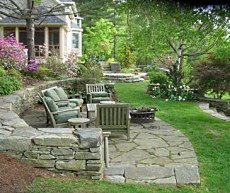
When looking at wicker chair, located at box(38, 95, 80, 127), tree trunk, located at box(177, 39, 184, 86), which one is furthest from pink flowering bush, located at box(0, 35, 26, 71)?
tree trunk, located at box(177, 39, 184, 86)

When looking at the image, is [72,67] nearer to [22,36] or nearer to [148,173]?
[22,36]

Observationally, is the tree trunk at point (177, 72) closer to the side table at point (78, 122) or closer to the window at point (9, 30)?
the side table at point (78, 122)

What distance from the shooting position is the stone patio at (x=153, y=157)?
5.05 meters

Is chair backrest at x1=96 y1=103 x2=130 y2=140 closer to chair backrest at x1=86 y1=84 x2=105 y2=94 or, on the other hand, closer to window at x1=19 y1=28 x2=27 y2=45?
chair backrest at x1=86 y1=84 x2=105 y2=94

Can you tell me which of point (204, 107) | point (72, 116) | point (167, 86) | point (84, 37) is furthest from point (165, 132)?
point (84, 37)

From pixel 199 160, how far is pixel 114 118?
78.4 inches

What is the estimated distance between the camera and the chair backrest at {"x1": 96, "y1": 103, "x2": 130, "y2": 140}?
7031 millimetres

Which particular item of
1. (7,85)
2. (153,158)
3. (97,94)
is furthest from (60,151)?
(97,94)

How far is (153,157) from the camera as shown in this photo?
19.8 ft

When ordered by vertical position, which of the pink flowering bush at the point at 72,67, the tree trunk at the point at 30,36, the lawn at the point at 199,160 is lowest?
the lawn at the point at 199,160

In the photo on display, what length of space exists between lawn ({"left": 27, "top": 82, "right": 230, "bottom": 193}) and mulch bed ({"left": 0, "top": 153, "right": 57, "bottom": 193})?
0.43ft

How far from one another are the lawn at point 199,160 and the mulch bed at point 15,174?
0.13 meters

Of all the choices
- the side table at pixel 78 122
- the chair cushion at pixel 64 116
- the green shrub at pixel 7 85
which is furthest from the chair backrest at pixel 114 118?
the green shrub at pixel 7 85

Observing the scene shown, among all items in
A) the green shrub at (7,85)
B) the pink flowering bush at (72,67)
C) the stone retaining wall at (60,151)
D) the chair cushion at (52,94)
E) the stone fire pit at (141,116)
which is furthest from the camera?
the pink flowering bush at (72,67)
